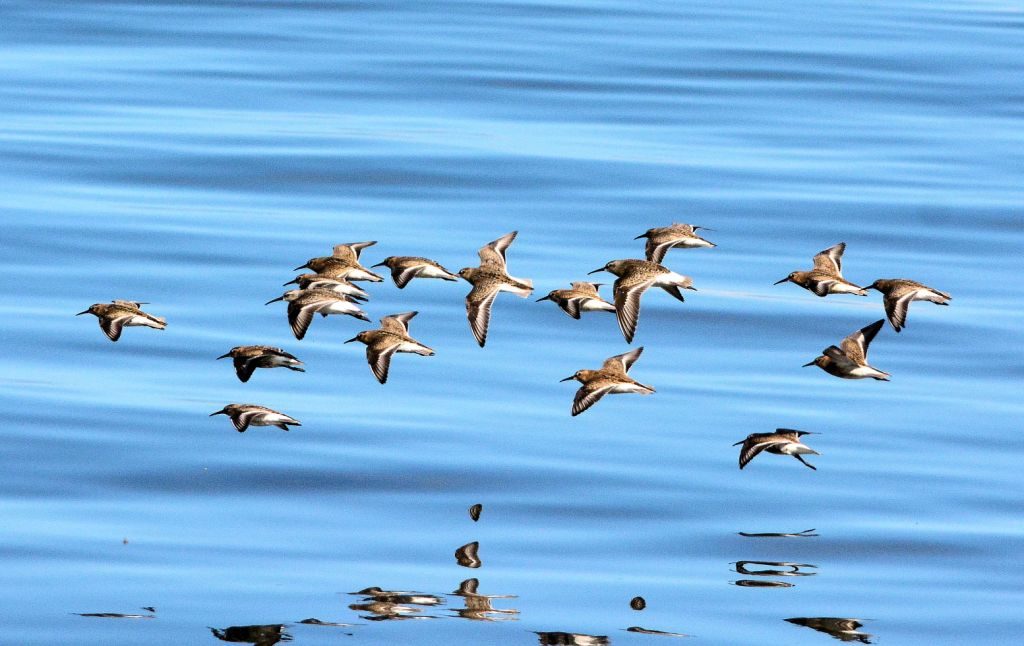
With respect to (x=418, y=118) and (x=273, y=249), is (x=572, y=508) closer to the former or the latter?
(x=273, y=249)

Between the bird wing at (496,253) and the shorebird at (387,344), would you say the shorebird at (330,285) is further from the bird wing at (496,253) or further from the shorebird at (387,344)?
the bird wing at (496,253)

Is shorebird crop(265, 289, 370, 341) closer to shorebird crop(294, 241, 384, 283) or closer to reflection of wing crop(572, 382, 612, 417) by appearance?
shorebird crop(294, 241, 384, 283)

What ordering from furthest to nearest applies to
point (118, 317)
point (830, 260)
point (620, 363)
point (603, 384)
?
point (830, 260) < point (118, 317) < point (620, 363) < point (603, 384)

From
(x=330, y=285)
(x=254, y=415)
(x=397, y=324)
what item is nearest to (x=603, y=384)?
(x=397, y=324)

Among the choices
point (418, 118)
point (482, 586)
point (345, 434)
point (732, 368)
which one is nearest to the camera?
point (482, 586)

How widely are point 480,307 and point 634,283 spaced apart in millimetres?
1204

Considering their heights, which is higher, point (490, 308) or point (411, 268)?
point (411, 268)

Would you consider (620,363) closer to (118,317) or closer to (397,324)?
(397,324)

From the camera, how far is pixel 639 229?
23.7 meters

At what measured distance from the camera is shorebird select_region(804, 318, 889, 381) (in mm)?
14117

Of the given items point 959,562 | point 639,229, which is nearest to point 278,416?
point 959,562

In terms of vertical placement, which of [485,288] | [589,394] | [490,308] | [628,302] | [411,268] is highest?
[411,268]

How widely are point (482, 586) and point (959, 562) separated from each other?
12.0ft

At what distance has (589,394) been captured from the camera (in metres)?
14.0
